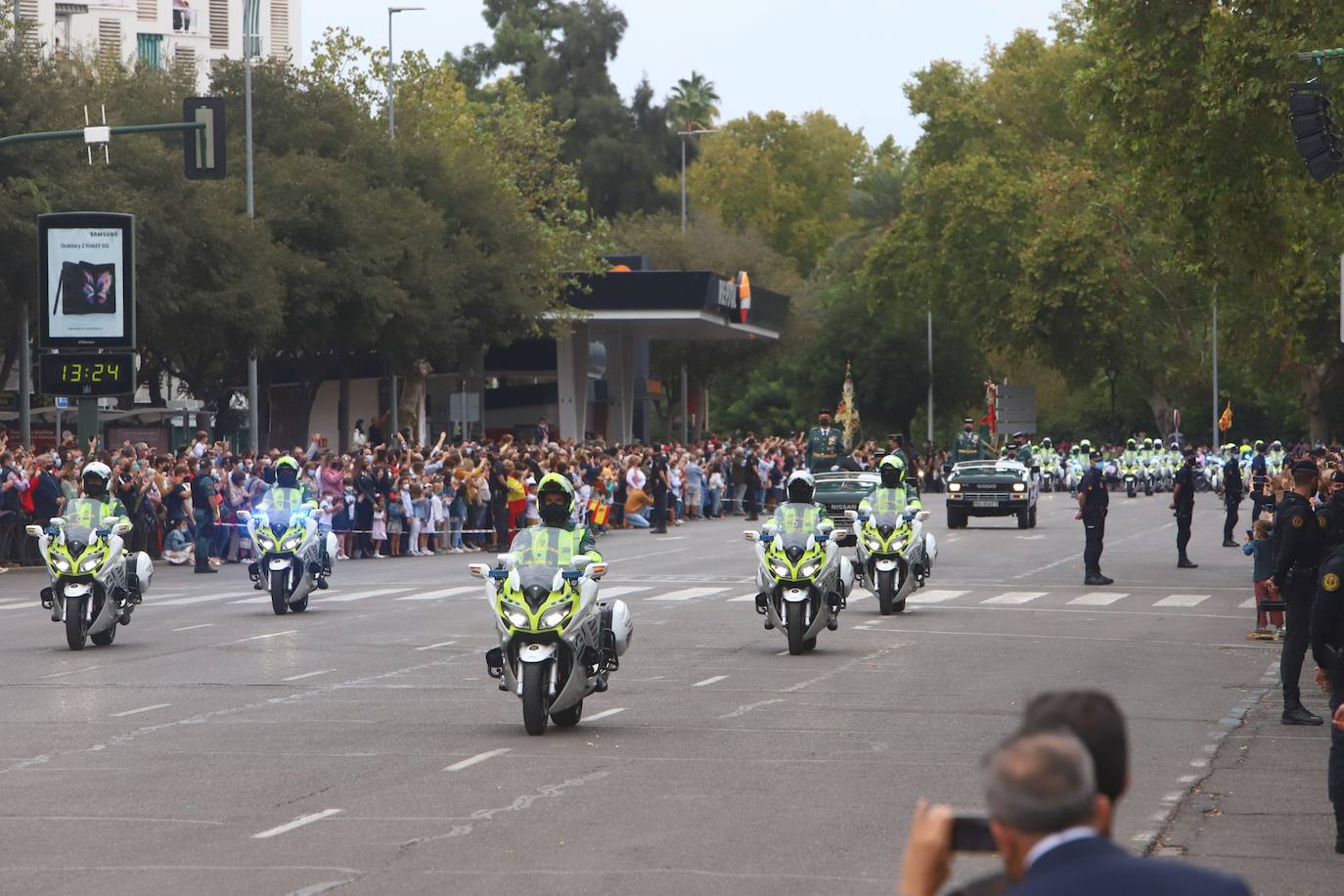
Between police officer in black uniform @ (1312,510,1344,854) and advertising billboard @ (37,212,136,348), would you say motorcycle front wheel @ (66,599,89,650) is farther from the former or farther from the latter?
advertising billboard @ (37,212,136,348)

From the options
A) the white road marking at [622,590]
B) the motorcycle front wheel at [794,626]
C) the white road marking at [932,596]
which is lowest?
the white road marking at [932,596]

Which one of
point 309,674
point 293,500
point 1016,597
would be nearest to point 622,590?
point 1016,597

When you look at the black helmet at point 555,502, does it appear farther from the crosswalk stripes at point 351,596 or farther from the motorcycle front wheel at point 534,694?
the crosswalk stripes at point 351,596

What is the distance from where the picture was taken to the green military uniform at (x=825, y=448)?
44.0 m

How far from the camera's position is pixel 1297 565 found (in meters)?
14.0

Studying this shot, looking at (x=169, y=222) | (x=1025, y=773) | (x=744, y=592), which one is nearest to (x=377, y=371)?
(x=169, y=222)

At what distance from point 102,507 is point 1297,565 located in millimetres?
11166

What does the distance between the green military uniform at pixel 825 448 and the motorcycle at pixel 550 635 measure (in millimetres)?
30003

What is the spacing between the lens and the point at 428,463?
39.7 m

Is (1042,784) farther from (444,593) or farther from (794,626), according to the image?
(444,593)

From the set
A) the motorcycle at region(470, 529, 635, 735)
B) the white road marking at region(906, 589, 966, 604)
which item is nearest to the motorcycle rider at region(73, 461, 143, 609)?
the motorcycle at region(470, 529, 635, 735)

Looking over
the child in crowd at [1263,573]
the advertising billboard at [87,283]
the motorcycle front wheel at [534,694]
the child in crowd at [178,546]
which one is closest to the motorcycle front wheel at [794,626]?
the child in crowd at [1263,573]

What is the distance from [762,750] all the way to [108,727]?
4.47 m

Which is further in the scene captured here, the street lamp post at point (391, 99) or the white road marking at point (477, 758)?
the street lamp post at point (391, 99)
